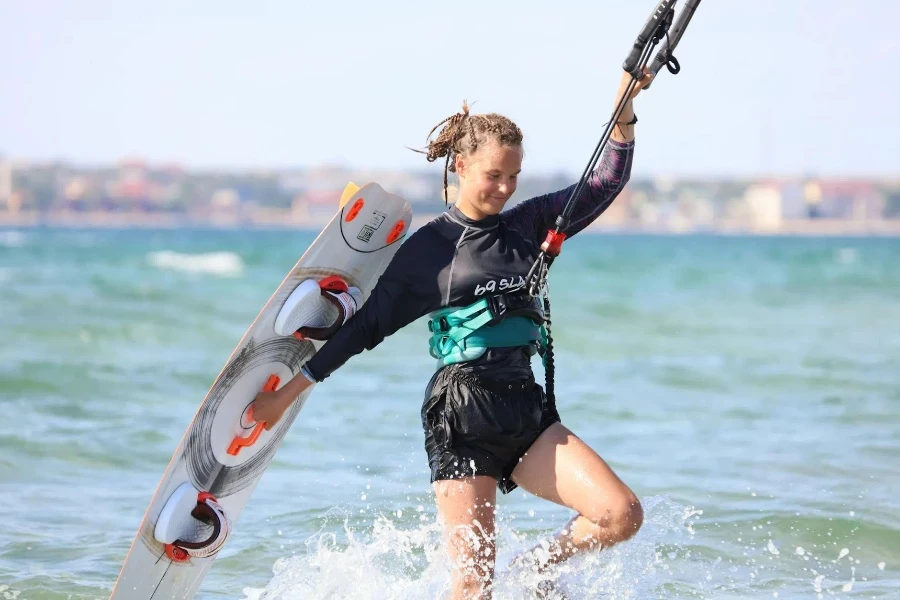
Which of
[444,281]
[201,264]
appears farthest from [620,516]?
[201,264]

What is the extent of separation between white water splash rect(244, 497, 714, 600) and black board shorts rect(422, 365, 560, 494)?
0.39 meters

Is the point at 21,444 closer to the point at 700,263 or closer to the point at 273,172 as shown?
the point at 700,263

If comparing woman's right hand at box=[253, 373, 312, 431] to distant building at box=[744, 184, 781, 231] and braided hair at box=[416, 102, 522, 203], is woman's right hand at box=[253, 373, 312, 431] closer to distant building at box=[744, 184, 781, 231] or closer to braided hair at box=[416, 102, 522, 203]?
braided hair at box=[416, 102, 522, 203]

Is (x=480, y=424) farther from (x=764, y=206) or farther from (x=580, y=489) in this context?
(x=764, y=206)

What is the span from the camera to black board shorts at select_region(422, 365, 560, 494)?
3.81 meters

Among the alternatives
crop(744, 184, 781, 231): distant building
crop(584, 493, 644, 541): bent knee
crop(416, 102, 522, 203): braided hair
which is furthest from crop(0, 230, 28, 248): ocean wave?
crop(744, 184, 781, 231): distant building

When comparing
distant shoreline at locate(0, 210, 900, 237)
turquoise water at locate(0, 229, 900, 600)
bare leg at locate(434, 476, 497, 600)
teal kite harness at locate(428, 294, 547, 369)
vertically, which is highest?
teal kite harness at locate(428, 294, 547, 369)

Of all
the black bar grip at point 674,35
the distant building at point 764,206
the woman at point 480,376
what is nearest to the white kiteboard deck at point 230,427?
the woman at point 480,376

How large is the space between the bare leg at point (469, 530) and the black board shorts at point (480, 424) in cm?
4

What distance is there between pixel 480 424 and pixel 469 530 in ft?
1.12

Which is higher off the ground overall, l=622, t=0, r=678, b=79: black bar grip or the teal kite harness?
l=622, t=0, r=678, b=79: black bar grip

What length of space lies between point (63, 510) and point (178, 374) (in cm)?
522

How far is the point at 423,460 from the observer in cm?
728

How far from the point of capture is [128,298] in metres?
19.8
